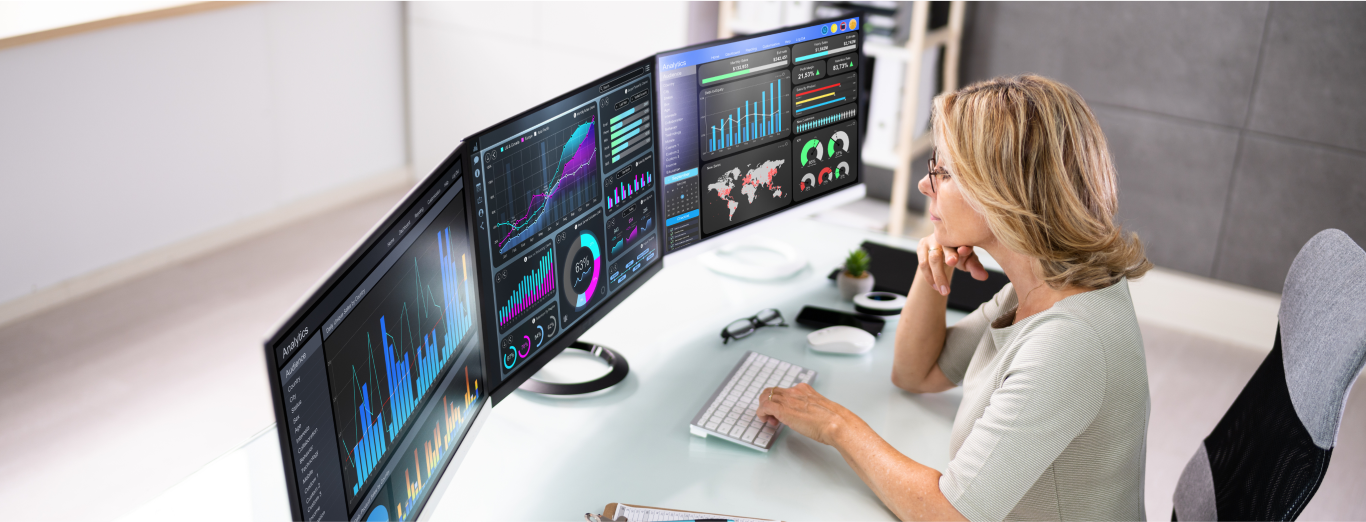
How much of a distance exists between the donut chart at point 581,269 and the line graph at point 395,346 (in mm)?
316

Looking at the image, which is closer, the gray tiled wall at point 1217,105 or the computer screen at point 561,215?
the computer screen at point 561,215

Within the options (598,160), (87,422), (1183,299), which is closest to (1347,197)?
(1183,299)

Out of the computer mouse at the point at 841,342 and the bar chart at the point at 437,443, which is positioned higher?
the bar chart at the point at 437,443

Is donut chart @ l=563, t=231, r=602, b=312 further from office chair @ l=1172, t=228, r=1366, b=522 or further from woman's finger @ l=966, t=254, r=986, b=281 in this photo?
office chair @ l=1172, t=228, r=1366, b=522

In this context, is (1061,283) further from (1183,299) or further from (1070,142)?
(1183,299)

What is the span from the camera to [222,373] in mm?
2908

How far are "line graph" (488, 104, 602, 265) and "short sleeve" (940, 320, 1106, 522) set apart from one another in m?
0.64

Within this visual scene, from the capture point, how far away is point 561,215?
1.41m

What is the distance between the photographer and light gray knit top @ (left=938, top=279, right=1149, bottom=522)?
4.00ft

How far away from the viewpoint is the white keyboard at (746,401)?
4.69 ft

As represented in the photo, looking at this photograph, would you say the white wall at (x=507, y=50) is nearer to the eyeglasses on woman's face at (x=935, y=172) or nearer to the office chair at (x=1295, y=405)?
the eyeglasses on woman's face at (x=935, y=172)

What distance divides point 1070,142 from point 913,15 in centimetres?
216

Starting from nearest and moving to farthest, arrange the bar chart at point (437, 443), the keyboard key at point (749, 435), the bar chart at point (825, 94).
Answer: the bar chart at point (437, 443) → the keyboard key at point (749, 435) → the bar chart at point (825, 94)

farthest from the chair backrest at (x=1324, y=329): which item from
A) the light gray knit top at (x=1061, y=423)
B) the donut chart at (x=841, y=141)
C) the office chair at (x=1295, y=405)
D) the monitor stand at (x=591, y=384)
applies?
the monitor stand at (x=591, y=384)
